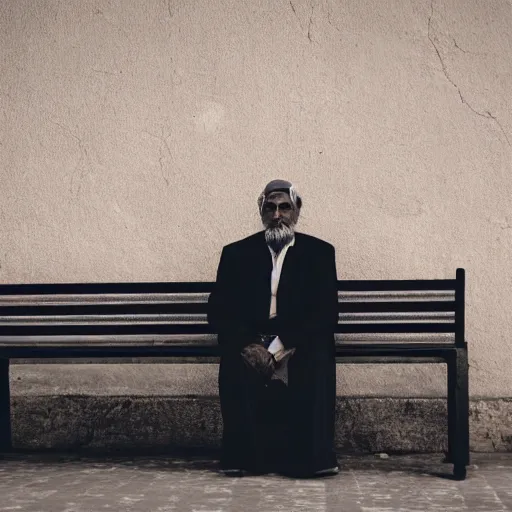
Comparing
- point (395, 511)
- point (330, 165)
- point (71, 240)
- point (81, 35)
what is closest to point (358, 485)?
point (395, 511)

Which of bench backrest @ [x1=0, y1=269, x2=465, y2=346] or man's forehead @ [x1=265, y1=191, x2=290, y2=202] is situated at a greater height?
man's forehead @ [x1=265, y1=191, x2=290, y2=202]

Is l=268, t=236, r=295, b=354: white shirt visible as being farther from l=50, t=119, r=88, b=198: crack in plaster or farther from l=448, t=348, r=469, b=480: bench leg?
l=50, t=119, r=88, b=198: crack in plaster

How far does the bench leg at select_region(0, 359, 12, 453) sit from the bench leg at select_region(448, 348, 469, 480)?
2611 mm

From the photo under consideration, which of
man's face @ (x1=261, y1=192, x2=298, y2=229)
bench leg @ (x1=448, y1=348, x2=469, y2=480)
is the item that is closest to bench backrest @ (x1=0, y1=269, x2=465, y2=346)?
bench leg @ (x1=448, y1=348, x2=469, y2=480)

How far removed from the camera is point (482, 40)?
20.9ft

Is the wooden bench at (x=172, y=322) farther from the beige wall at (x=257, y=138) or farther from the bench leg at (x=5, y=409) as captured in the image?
the beige wall at (x=257, y=138)

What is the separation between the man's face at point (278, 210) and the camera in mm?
5711

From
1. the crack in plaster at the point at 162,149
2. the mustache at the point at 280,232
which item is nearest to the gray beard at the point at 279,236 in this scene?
the mustache at the point at 280,232

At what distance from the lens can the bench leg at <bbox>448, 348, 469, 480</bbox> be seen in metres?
5.41

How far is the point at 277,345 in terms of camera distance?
559 centimetres

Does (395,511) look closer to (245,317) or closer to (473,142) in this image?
(245,317)

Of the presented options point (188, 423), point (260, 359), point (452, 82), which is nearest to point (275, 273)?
point (260, 359)

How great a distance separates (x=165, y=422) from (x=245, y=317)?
1.04 metres

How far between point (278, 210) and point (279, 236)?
0.15 meters
